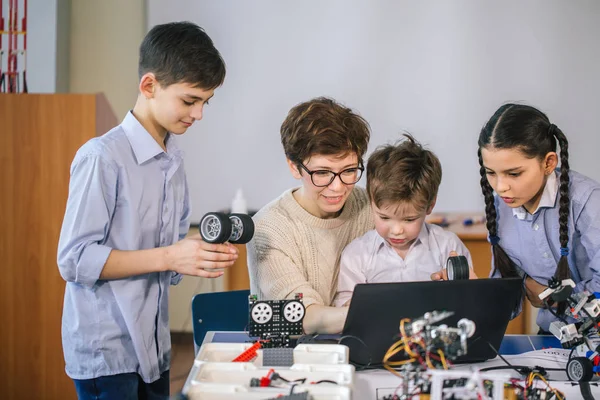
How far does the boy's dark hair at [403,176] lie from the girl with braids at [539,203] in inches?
6.3

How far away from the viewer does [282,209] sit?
1968 millimetres

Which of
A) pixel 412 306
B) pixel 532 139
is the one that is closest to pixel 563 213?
pixel 532 139

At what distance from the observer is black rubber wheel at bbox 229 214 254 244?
1521 mm

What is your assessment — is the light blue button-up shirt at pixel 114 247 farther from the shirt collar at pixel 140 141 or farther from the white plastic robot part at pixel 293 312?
the white plastic robot part at pixel 293 312

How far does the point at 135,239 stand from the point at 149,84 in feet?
1.40

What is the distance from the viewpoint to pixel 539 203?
5.94ft

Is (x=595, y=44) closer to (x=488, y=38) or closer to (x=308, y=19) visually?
(x=488, y=38)

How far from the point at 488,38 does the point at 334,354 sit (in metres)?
3.08

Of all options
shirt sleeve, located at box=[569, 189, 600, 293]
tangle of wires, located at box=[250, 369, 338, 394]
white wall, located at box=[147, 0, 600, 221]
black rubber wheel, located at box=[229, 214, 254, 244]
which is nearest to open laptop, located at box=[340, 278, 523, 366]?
tangle of wires, located at box=[250, 369, 338, 394]

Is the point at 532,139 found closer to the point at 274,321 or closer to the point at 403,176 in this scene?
the point at 403,176

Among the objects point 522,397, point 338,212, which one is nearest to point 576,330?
point 522,397

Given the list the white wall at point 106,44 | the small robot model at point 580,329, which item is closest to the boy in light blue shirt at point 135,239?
the small robot model at point 580,329

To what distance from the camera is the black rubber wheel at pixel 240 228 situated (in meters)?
1.52

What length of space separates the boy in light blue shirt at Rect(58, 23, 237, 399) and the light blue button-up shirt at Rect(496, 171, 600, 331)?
890 millimetres
